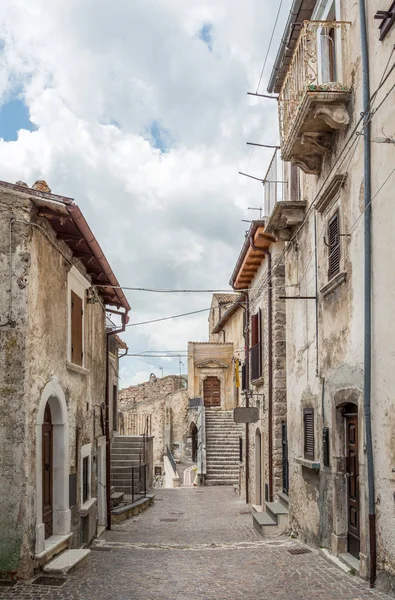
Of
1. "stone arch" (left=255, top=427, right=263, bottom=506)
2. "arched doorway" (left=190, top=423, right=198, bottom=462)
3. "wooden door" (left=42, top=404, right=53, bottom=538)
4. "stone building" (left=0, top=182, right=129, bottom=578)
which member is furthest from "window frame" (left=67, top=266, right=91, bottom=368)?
"arched doorway" (left=190, top=423, right=198, bottom=462)

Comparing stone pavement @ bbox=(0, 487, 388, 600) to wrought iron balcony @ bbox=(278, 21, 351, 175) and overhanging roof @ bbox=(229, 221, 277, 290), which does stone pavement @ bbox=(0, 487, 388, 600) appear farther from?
overhanging roof @ bbox=(229, 221, 277, 290)

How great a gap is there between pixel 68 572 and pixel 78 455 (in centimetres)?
299

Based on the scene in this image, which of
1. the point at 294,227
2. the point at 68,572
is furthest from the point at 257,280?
the point at 68,572

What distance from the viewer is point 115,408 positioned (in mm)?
25078

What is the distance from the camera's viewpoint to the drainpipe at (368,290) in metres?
7.54

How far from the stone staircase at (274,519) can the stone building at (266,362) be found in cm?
18

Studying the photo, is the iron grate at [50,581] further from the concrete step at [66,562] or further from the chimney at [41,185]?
the chimney at [41,185]

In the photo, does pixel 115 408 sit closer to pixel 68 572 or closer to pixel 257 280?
pixel 257 280

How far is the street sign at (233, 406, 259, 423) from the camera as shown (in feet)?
54.8

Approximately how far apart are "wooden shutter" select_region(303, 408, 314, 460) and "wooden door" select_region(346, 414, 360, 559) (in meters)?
1.77

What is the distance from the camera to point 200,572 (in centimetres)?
933

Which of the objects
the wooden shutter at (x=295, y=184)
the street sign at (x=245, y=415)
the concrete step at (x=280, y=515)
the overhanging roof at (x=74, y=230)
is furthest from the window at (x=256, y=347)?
the wooden shutter at (x=295, y=184)

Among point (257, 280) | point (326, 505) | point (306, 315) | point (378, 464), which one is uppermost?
point (257, 280)

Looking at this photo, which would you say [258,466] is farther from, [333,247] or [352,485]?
[333,247]
